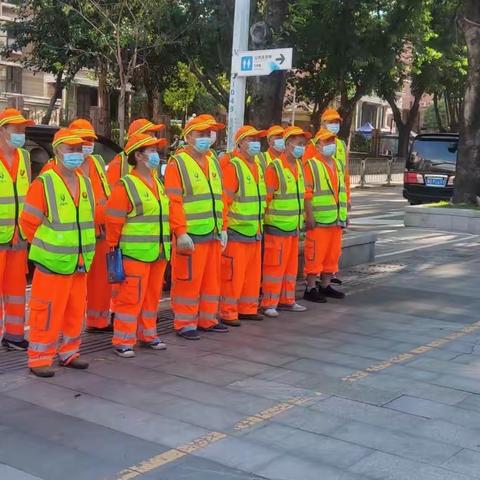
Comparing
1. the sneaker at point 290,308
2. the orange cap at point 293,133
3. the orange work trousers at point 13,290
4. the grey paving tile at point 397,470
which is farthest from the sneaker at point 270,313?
the grey paving tile at point 397,470

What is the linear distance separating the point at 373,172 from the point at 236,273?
1035 inches

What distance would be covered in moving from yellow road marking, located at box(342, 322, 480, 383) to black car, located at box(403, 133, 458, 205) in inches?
411

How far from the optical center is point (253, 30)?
9508mm

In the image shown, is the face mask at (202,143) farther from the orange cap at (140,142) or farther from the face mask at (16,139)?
the face mask at (16,139)

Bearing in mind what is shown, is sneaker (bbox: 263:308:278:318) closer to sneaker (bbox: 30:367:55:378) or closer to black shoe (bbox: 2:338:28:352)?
black shoe (bbox: 2:338:28:352)

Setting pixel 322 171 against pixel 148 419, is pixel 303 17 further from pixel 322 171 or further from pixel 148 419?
pixel 148 419

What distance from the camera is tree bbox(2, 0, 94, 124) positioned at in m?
17.0

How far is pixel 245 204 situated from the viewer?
22.2 feet

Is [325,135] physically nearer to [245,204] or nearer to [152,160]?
[245,204]

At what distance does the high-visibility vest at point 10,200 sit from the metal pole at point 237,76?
346 centimetres

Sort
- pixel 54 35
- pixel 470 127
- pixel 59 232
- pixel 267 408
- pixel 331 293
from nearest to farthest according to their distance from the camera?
pixel 267 408, pixel 59 232, pixel 331 293, pixel 470 127, pixel 54 35

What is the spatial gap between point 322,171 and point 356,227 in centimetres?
745

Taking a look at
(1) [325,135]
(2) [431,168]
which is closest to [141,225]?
(1) [325,135]

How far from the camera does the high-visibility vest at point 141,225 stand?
561 centimetres
